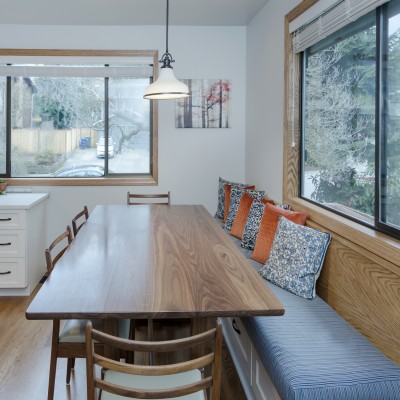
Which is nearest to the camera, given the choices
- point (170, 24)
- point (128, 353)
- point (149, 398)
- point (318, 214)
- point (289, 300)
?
point (149, 398)

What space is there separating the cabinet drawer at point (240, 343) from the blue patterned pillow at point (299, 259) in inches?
13.0

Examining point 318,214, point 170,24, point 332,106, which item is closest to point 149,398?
point 318,214

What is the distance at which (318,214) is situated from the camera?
8.89 feet

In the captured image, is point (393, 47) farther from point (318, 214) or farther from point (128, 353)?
point (128, 353)

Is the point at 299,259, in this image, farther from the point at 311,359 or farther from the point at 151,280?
the point at 151,280

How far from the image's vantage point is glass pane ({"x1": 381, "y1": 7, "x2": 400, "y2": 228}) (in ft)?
6.59

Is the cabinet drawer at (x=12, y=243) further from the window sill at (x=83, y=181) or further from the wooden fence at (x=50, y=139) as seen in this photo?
the wooden fence at (x=50, y=139)

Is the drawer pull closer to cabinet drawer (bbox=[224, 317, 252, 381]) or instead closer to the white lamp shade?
cabinet drawer (bbox=[224, 317, 252, 381])

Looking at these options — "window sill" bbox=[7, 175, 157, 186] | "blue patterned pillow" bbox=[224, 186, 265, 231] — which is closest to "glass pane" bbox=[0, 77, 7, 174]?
"window sill" bbox=[7, 175, 157, 186]

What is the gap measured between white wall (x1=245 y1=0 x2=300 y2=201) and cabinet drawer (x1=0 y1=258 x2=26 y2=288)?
219 cm

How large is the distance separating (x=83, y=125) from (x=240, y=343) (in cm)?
304

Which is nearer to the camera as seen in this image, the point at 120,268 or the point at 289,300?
the point at 120,268

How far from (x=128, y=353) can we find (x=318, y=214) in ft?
4.56

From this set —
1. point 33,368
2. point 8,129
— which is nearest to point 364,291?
point 33,368
